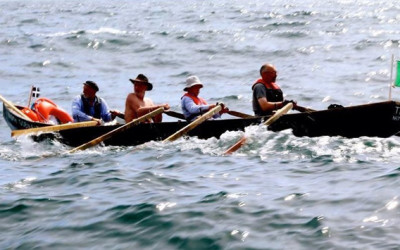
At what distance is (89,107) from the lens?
15.4 metres

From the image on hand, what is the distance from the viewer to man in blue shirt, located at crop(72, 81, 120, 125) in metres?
15.1

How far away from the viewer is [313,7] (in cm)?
4625

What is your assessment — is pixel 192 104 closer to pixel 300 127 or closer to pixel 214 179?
pixel 300 127

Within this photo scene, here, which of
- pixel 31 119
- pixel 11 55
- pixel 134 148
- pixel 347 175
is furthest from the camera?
pixel 11 55

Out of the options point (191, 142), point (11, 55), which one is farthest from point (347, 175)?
point (11, 55)

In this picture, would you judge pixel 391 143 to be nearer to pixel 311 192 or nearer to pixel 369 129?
pixel 369 129

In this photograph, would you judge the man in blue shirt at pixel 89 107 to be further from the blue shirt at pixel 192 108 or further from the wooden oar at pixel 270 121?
the wooden oar at pixel 270 121

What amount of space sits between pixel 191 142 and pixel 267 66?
197 centimetres

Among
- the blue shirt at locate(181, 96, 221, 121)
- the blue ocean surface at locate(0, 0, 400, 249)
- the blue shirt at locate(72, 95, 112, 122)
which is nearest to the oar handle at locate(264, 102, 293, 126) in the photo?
the blue ocean surface at locate(0, 0, 400, 249)

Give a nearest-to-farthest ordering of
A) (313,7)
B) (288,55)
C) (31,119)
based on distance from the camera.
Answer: (31,119), (288,55), (313,7)

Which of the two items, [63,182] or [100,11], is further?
[100,11]

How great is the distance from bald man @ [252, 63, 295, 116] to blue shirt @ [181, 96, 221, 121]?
3.05 ft

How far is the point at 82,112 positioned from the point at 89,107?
0.23m

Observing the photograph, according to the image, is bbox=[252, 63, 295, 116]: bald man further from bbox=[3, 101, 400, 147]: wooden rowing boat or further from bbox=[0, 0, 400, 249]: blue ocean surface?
bbox=[0, 0, 400, 249]: blue ocean surface
